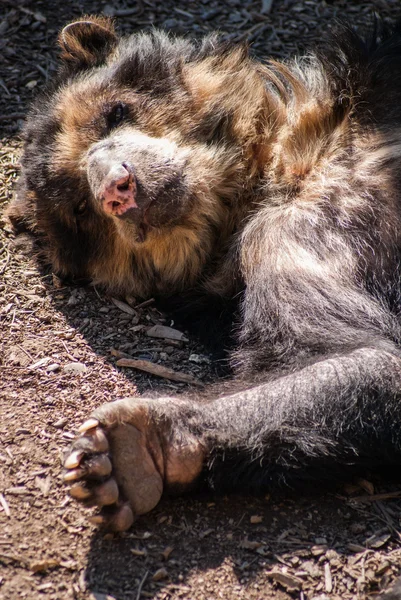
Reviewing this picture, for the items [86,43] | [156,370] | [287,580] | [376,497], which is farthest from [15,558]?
[86,43]

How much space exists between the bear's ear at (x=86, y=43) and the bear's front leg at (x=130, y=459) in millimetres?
3092

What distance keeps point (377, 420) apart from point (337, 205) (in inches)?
56.3

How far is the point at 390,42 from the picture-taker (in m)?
5.08

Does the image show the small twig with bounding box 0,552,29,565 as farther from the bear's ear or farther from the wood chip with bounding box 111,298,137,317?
the bear's ear

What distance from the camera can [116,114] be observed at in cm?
541

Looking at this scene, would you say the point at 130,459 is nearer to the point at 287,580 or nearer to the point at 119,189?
the point at 287,580

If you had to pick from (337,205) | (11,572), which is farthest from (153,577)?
(337,205)

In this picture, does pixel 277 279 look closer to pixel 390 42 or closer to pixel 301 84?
pixel 301 84

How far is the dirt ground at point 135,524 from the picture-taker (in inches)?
141

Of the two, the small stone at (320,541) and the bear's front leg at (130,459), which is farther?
the small stone at (320,541)

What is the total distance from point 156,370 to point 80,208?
1367 millimetres

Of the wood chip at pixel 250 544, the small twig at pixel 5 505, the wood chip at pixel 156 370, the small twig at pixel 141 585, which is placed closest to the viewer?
the small twig at pixel 141 585

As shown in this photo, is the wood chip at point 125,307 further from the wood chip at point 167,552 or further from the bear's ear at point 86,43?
the wood chip at point 167,552

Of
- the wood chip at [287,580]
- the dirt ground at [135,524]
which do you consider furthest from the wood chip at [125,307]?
the wood chip at [287,580]
